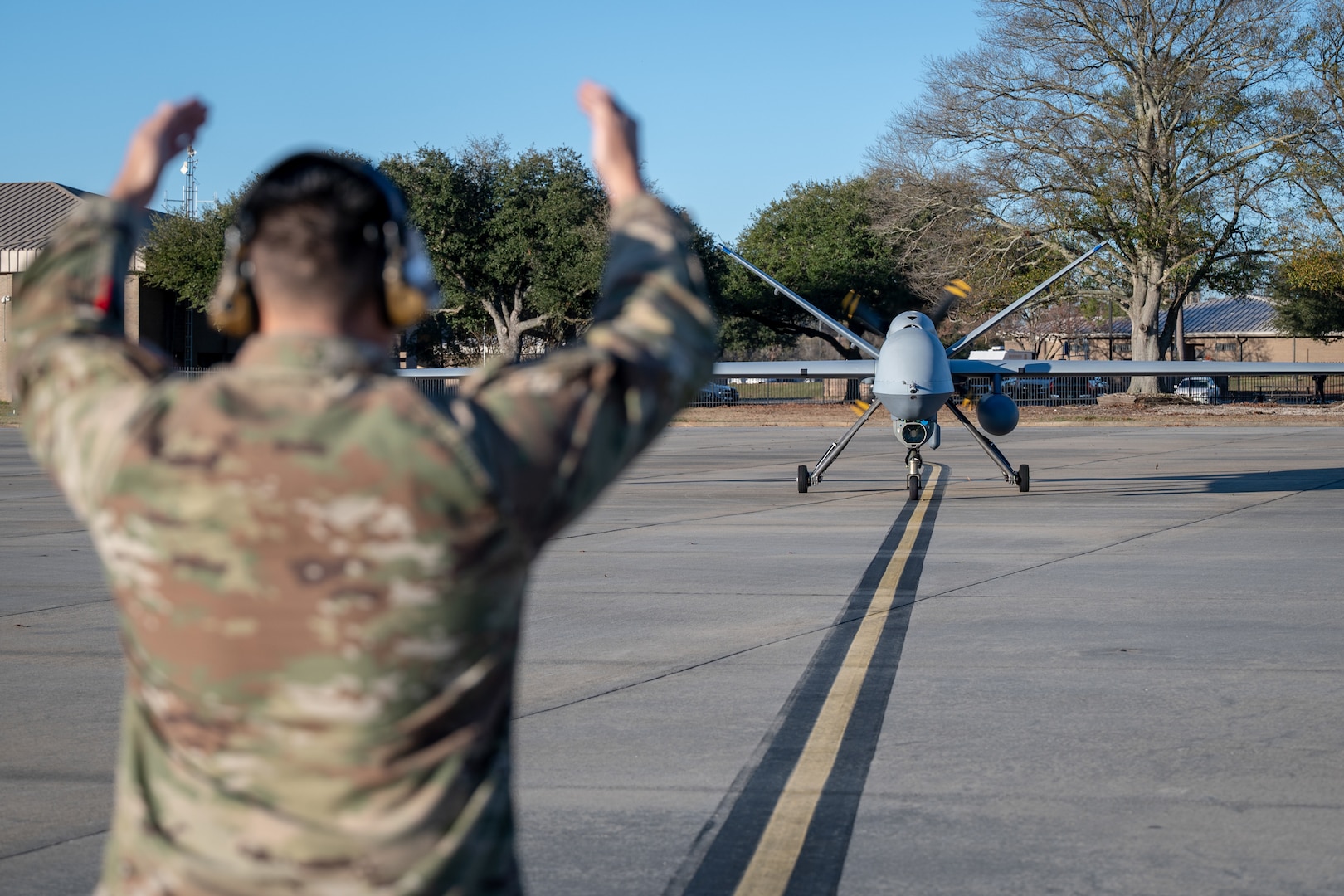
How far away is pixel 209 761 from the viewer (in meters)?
1.76

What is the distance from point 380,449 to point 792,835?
11.2ft

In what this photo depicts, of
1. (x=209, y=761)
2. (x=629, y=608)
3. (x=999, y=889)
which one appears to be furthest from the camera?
(x=629, y=608)

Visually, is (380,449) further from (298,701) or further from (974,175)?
(974,175)

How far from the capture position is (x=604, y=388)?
1.78 meters

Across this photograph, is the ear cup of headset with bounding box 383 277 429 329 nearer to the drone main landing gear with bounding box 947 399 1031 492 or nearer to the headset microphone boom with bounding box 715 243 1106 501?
the headset microphone boom with bounding box 715 243 1106 501

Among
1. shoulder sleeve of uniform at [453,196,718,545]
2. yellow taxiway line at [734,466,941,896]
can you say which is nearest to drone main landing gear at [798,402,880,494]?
yellow taxiway line at [734,466,941,896]

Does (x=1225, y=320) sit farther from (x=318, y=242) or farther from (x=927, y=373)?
(x=318, y=242)

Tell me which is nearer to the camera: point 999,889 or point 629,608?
point 999,889

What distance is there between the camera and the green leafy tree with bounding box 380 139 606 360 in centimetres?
5362

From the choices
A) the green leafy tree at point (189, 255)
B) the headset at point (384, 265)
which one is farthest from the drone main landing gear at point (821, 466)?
the green leafy tree at point (189, 255)

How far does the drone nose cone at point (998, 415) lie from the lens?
18.7 metres

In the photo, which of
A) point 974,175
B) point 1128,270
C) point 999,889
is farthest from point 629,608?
point 1128,270

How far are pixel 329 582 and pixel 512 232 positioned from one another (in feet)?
177

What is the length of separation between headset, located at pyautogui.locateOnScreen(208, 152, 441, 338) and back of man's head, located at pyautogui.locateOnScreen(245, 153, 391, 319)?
0.04 ft
